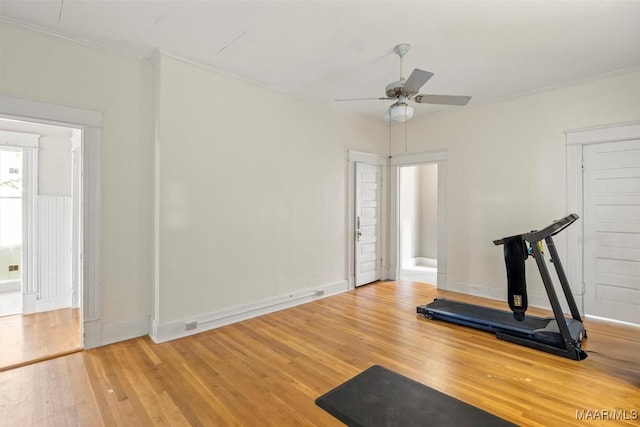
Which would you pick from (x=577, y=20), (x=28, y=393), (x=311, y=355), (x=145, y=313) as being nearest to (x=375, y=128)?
(x=577, y=20)

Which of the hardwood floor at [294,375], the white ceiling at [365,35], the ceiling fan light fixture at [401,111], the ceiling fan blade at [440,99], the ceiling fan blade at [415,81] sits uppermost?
the white ceiling at [365,35]

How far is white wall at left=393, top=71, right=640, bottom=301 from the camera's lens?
13.2 ft

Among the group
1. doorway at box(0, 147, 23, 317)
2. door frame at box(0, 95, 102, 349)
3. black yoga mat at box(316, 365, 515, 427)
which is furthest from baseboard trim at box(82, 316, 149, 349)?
doorway at box(0, 147, 23, 317)

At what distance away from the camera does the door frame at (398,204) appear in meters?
5.43

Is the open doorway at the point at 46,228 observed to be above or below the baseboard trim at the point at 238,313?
above

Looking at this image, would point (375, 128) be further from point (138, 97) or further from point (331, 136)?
point (138, 97)

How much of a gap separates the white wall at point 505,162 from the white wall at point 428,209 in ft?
8.04

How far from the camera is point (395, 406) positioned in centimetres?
154

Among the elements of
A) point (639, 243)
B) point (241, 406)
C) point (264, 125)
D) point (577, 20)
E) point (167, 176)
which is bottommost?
point (241, 406)

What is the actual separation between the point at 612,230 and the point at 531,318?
160cm

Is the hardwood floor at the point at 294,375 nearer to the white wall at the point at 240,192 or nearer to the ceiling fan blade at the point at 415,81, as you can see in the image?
the white wall at the point at 240,192

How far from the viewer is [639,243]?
12.3 ft

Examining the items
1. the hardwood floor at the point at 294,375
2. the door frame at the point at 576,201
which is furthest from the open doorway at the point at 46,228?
the door frame at the point at 576,201

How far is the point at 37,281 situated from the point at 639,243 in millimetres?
7598
